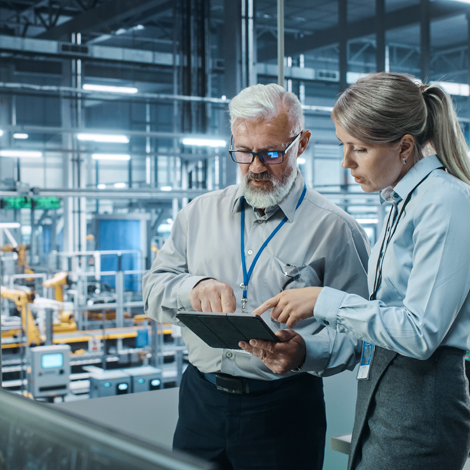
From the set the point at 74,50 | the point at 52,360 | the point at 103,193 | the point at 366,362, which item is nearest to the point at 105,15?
the point at 74,50

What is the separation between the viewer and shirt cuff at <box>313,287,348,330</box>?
3.34 feet

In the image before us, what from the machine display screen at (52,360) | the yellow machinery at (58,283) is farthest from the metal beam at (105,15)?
the machine display screen at (52,360)

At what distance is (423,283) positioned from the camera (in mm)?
940

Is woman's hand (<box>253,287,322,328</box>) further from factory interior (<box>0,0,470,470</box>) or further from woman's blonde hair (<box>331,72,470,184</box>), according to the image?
factory interior (<box>0,0,470,470</box>)

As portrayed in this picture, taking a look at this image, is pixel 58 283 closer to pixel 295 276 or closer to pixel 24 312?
pixel 24 312

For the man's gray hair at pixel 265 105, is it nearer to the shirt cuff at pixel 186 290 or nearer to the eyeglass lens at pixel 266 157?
the eyeglass lens at pixel 266 157

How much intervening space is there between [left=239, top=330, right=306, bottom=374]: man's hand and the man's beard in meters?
0.33

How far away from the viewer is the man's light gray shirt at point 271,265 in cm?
137

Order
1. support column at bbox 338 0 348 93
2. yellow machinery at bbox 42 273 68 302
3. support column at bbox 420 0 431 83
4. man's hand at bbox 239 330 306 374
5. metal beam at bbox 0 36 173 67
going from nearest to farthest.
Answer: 1. man's hand at bbox 239 330 306 374
2. support column at bbox 338 0 348 93
3. support column at bbox 420 0 431 83
4. yellow machinery at bbox 42 273 68 302
5. metal beam at bbox 0 36 173 67

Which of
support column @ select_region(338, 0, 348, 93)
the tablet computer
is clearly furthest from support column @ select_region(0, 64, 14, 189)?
the tablet computer

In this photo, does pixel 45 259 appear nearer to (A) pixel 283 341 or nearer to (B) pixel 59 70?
(B) pixel 59 70

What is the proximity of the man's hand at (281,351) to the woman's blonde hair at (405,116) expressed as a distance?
466 mm

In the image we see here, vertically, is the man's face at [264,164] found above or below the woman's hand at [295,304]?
above

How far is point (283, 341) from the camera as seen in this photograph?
1.25m
